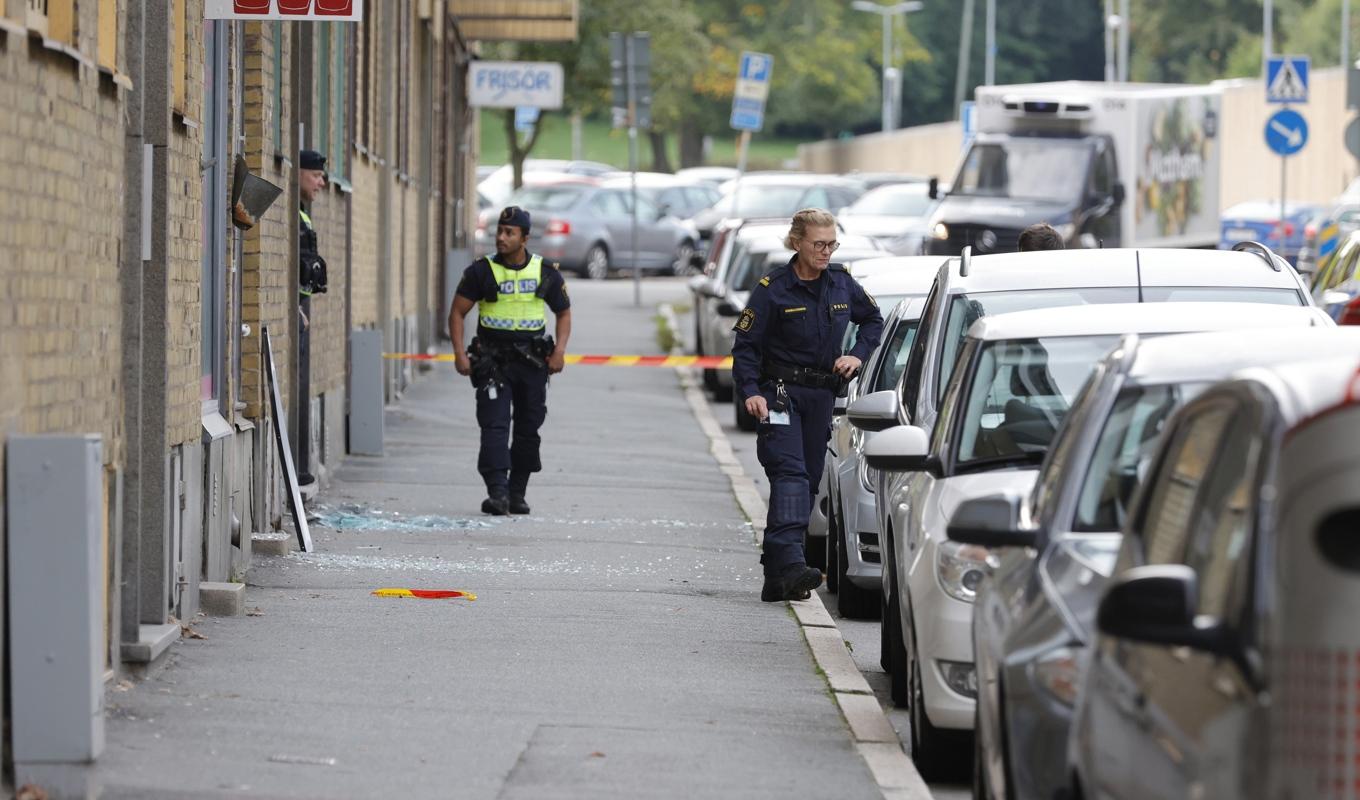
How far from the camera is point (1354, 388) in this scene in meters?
3.96

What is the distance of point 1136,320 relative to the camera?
844cm

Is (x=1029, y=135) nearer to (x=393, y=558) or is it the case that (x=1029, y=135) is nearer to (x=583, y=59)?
(x=583, y=59)

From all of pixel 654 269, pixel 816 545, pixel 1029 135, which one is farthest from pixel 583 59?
pixel 816 545

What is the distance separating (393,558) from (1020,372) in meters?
4.64

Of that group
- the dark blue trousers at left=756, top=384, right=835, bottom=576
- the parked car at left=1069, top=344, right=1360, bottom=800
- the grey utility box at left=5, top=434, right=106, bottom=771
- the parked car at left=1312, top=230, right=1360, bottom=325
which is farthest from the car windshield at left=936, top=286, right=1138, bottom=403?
the parked car at left=1312, top=230, right=1360, bottom=325

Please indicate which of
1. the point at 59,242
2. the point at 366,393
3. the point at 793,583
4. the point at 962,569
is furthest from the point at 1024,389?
the point at 366,393

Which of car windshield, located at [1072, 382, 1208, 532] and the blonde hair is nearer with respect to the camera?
car windshield, located at [1072, 382, 1208, 532]

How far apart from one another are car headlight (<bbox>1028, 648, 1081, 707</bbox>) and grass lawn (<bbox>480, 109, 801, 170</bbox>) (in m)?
98.5

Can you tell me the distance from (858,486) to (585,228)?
1301 inches

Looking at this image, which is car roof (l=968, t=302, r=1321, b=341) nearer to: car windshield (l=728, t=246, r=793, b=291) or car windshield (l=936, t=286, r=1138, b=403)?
car windshield (l=936, t=286, r=1138, b=403)

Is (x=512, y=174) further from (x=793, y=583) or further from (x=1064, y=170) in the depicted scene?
(x=793, y=583)

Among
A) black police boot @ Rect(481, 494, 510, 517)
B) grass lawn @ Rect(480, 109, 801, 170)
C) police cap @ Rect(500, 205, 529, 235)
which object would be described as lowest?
black police boot @ Rect(481, 494, 510, 517)

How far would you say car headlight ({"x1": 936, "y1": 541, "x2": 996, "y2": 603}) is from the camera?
7.48m

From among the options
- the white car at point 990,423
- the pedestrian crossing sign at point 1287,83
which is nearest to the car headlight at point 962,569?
the white car at point 990,423
